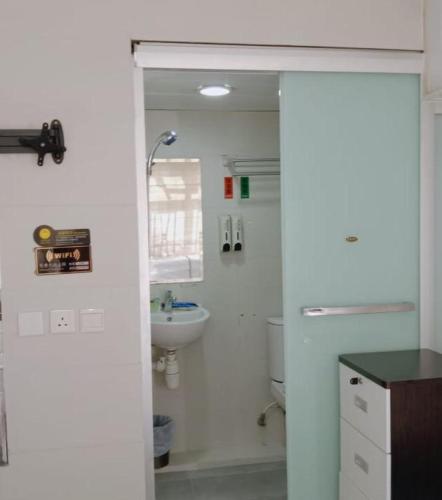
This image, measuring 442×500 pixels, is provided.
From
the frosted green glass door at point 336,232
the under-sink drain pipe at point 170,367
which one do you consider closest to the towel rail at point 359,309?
the frosted green glass door at point 336,232

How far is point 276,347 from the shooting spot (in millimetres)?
3029

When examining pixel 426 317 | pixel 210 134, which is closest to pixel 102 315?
pixel 426 317

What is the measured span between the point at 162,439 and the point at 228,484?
1.47ft

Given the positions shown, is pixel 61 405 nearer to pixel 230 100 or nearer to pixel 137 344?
pixel 137 344

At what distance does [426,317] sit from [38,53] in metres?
1.93

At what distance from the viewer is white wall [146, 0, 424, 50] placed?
192 centimetres

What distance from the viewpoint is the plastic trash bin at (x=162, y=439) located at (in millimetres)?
2822

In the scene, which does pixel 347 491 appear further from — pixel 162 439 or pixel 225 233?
pixel 225 233

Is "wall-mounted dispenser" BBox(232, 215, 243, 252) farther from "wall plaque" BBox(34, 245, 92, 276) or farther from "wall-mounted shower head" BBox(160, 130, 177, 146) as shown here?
"wall plaque" BBox(34, 245, 92, 276)

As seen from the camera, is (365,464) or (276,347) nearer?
(365,464)

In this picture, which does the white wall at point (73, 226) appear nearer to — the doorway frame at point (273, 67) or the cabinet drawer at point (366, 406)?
the doorway frame at point (273, 67)

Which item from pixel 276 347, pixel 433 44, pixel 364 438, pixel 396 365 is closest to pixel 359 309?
pixel 396 365

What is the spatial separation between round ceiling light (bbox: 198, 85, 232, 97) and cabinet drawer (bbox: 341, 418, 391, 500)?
172 cm

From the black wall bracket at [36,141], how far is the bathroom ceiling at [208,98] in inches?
20.2
